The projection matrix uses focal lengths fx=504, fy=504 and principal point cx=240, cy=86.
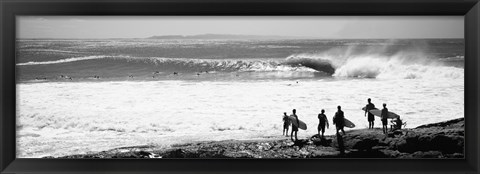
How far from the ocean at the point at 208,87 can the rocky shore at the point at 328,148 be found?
0.06 m

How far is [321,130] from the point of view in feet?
13.6

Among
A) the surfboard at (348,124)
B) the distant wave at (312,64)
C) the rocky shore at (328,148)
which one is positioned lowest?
the rocky shore at (328,148)

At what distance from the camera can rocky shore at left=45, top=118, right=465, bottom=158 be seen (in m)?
4.09

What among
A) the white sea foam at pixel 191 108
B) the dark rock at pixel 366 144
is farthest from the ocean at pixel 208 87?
the dark rock at pixel 366 144

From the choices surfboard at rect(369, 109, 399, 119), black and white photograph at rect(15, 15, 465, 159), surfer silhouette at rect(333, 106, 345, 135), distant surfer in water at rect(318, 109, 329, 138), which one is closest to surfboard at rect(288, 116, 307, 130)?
black and white photograph at rect(15, 15, 465, 159)

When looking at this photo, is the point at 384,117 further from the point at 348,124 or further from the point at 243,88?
the point at 243,88

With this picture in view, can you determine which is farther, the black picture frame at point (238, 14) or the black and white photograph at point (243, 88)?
the black and white photograph at point (243, 88)

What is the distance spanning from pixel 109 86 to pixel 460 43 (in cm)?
290

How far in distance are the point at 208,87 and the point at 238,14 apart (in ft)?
2.17

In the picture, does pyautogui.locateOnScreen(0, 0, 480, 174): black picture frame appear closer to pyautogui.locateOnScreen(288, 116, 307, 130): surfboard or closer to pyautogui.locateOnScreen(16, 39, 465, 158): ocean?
pyautogui.locateOnScreen(16, 39, 465, 158): ocean

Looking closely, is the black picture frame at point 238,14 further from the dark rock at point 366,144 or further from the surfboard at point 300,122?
the surfboard at point 300,122

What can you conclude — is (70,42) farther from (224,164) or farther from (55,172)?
(224,164)

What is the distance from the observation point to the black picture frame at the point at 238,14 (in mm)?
3980

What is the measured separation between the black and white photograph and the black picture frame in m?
0.07
